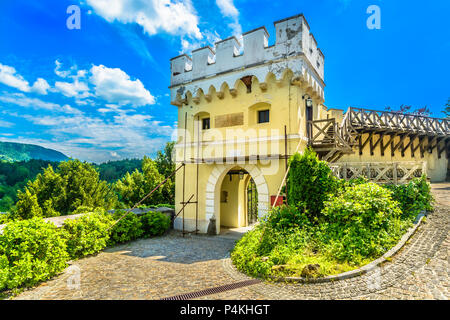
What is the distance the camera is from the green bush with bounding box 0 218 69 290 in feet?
17.8

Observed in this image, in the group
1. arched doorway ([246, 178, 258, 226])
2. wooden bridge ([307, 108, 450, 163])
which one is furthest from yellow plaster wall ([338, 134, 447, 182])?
arched doorway ([246, 178, 258, 226])

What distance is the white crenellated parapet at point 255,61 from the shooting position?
1030 cm

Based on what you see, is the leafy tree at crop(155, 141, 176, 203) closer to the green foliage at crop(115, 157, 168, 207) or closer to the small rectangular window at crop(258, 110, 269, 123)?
the green foliage at crop(115, 157, 168, 207)

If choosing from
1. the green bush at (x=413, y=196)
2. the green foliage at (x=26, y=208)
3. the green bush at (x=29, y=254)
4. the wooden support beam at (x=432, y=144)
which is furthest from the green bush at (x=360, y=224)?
the green foliage at (x=26, y=208)

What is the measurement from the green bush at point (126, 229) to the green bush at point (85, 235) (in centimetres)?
45

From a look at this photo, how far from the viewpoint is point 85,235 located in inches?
323

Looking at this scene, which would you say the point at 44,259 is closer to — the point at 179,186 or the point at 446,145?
the point at 179,186

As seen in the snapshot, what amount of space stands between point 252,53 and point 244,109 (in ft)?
8.58

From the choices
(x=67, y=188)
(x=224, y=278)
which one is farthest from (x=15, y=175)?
(x=224, y=278)

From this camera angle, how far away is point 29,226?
6.43 meters

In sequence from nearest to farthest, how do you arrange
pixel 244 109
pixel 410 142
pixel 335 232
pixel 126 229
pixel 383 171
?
pixel 335 232 → pixel 383 171 → pixel 126 229 → pixel 244 109 → pixel 410 142

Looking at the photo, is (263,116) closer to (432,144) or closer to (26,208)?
(432,144)

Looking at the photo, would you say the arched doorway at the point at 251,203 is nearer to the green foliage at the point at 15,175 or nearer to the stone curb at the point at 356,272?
the stone curb at the point at 356,272
